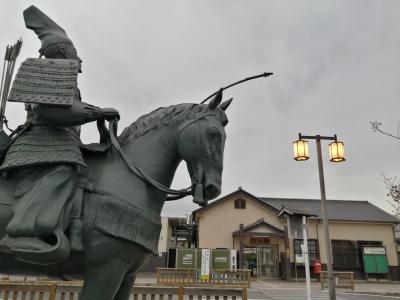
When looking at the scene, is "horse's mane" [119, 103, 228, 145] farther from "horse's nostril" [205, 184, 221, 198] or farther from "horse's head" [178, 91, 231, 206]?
"horse's nostril" [205, 184, 221, 198]

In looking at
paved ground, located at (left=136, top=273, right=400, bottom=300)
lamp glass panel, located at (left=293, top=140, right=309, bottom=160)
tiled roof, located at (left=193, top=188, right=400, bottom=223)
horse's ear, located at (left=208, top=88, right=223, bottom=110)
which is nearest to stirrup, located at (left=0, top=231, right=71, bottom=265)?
horse's ear, located at (left=208, top=88, right=223, bottom=110)

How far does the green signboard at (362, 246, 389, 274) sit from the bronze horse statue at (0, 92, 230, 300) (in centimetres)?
2497

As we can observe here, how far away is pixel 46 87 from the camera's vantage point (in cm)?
210

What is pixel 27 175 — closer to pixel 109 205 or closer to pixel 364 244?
pixel 109 205

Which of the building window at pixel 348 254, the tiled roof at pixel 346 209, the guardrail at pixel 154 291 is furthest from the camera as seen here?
the tiled roof at pixel 346 209

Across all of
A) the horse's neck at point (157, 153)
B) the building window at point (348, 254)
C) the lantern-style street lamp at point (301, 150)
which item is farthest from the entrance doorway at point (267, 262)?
the horse's neck at point (157, 153)

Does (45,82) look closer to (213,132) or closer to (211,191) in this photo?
(213,132)

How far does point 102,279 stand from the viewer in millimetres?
1970

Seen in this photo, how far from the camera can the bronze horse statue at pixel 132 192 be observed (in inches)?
78.9

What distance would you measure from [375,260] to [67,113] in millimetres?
26119

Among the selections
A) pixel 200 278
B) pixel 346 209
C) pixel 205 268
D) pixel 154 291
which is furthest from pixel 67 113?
pixel 346 209

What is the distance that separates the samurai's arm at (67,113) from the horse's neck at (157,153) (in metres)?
0.35

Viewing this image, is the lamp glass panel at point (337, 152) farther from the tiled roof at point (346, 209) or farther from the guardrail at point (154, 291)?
the tiled roof at point (346, 209)

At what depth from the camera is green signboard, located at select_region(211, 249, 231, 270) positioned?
16.3m
